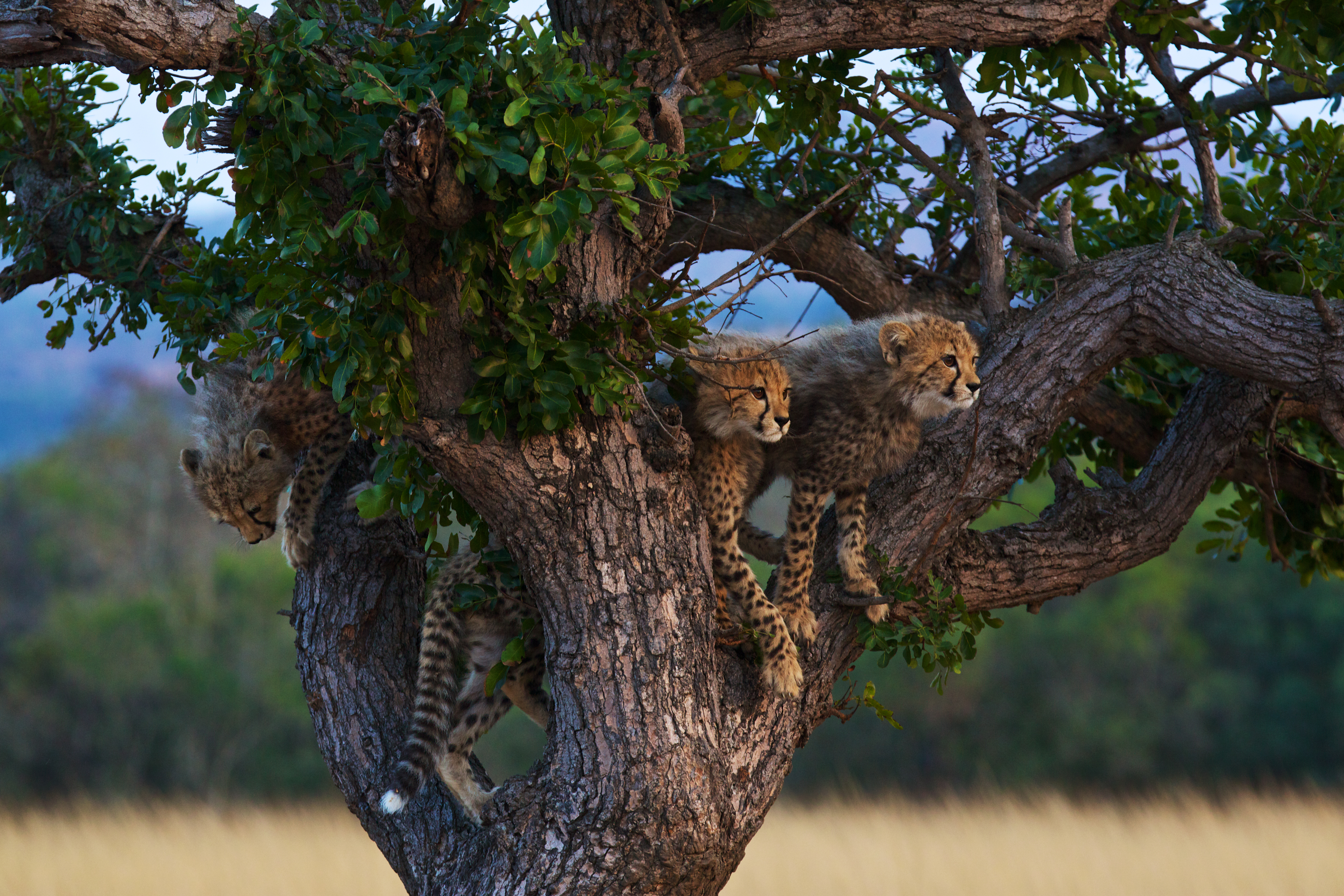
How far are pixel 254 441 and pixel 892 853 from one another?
30.6ft

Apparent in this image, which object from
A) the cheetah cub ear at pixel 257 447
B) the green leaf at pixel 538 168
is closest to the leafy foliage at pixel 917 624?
the green leaf at pixel 538 168

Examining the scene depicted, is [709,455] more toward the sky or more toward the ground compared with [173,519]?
more toward the ground

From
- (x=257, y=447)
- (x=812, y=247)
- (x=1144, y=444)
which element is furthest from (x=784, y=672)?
(x=1144, y=444)

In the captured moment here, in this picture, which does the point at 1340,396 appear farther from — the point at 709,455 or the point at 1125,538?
the point at 709,455

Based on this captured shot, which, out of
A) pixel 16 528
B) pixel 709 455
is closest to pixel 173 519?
pixel 16 528

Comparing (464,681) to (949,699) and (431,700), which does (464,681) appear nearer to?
(431,700)

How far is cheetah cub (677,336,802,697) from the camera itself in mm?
3752

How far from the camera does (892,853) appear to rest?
12070 millimetres

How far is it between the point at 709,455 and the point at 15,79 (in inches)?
142

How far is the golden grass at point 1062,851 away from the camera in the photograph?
10805mm

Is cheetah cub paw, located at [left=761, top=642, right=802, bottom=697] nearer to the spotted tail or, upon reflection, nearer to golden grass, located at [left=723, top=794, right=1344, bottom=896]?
the spotted tail

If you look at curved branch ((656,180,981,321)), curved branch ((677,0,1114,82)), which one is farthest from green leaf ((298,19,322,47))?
curved branch ((656,180,981,321))

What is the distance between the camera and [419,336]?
10.8 feet

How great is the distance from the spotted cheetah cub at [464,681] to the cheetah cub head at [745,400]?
0.89m
